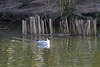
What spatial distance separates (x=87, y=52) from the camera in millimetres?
12578

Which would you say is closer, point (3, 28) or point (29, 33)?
point (29, 33)

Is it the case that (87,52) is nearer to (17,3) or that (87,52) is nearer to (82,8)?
(82,8)

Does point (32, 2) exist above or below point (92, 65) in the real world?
above

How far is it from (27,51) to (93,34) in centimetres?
903

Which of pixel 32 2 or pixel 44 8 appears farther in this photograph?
pixel 32 2

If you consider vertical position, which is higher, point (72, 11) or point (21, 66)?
point (72, 11)

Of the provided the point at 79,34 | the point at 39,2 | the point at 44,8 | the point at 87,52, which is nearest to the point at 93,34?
the point at 79,34

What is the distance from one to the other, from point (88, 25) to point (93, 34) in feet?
4.23

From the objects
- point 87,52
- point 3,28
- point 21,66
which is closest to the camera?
point 21,66

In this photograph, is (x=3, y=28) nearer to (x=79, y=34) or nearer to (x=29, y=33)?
(x=29, y=33)

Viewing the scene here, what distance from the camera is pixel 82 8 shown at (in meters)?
29.3

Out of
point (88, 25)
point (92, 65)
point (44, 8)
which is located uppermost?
point (44, 8)

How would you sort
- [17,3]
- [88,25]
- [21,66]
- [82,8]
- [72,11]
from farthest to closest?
[17,3], [82,8], [72,11], [88,25], [21,66]

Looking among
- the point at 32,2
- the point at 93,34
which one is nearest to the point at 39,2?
the point at 32,2
